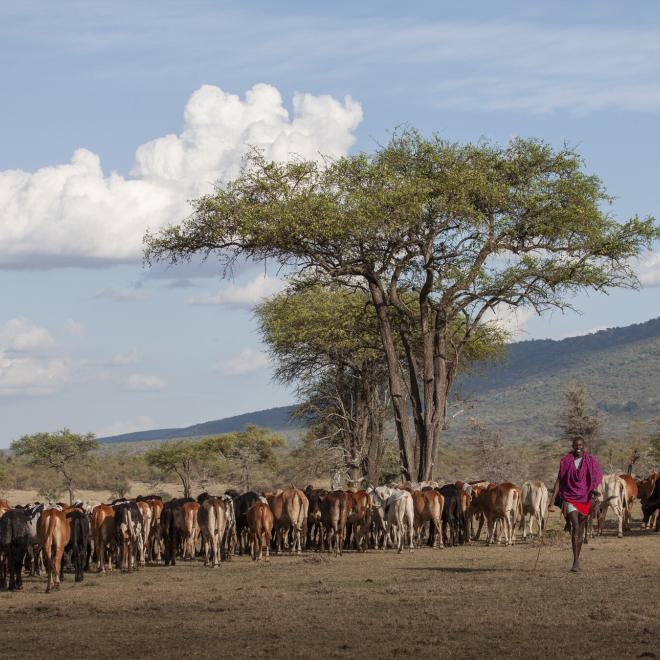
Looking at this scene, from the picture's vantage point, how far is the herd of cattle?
23.9m

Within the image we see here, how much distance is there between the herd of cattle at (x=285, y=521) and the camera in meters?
23.9

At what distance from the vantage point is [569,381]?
144 m

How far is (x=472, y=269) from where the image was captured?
36.4m

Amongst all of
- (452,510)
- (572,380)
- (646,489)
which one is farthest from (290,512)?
(572,380)

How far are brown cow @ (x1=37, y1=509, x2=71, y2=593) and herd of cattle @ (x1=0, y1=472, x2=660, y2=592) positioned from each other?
91 centimetres

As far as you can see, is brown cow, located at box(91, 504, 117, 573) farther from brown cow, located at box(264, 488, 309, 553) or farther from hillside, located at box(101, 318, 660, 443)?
hillside, located at box(101, 318, 660, 443)

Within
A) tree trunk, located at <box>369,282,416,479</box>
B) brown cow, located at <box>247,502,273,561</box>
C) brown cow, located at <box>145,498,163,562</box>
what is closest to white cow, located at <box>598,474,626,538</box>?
brown cow, located at <box>247,502,273,561</box>

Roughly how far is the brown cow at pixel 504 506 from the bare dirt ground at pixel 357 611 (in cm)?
367

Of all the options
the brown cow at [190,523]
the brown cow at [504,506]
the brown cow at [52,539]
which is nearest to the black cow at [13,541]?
the brown cow at [52,539]

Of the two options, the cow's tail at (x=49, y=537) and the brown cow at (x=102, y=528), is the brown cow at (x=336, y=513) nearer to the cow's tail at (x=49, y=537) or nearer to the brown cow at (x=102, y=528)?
the brown cow at (x=102, y=528)

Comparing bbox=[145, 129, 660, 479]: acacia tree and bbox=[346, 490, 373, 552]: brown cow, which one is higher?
bbox=[145, 129, 660, 479]: acacia tree

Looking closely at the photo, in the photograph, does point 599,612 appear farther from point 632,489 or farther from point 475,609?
point 632,489

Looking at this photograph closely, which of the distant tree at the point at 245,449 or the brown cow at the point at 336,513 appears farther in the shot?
the distant tree at the point at 245,449

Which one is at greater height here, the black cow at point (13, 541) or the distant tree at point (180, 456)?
the distant tree at point (180, 456)
